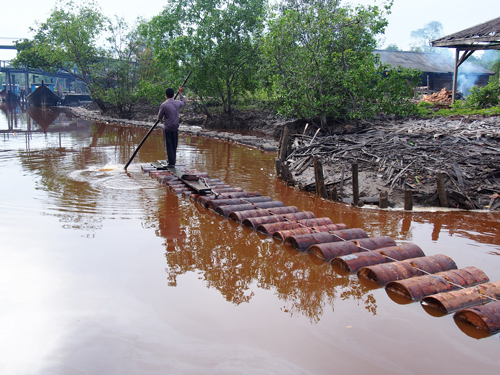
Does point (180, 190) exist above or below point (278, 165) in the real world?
below

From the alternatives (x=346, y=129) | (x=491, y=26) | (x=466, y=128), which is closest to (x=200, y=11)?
(x=346, y=129)

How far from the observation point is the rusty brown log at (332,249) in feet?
17.9

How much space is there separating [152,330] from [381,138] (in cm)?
932

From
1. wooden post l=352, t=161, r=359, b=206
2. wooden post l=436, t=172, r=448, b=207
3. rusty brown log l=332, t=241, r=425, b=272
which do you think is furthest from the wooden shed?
rusty brown log l=332, t=241, r=425, b=272

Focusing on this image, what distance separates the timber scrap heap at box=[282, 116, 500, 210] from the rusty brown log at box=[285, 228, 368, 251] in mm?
2840

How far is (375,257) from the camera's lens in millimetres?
5281

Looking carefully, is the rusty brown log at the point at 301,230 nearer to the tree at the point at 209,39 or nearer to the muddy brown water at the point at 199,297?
the muddy brown water at the point at 199,297

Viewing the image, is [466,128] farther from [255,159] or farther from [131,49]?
[131,49]

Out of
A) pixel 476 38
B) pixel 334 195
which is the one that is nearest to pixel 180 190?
pixel 334 195

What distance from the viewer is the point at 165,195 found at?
8602mm

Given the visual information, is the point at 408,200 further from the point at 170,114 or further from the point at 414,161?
the point at 170,114

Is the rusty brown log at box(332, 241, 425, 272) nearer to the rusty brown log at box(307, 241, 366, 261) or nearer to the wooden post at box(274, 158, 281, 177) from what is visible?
the rusty brown log at box(307, 241, 366, 261)

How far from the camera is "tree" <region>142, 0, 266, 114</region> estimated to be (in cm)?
2148

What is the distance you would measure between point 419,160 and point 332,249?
4983 millimetres
